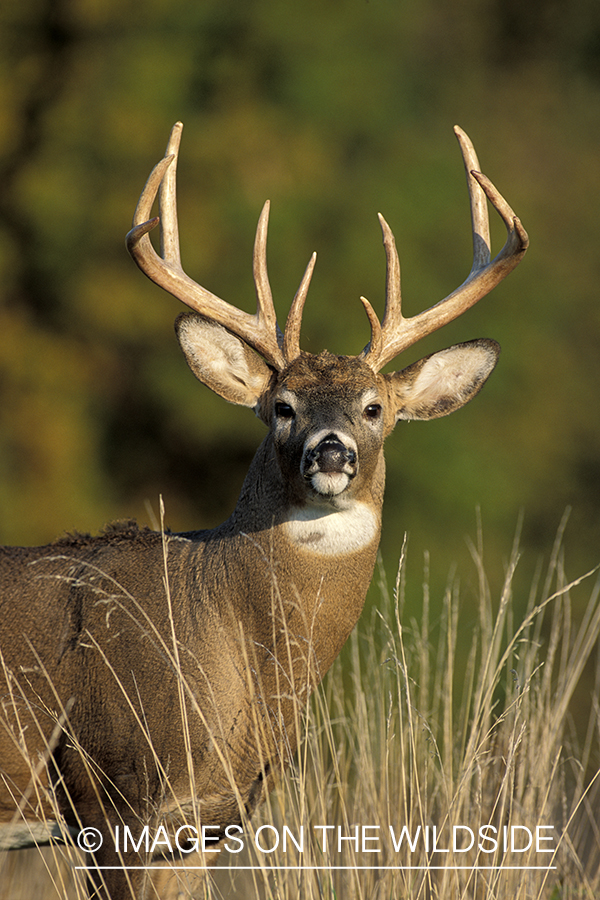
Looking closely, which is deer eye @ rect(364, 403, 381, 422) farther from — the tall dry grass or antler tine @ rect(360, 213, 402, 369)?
the tall dry grass

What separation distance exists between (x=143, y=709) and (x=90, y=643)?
35 cm

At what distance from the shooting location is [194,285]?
14.2 ft

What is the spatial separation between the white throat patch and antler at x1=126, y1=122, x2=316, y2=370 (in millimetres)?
649

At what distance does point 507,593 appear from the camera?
4012 millimetres

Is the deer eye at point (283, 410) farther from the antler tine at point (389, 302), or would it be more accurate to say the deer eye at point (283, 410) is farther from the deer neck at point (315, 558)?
the antler tine at point (389, 302)

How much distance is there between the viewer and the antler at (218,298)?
4199 mm

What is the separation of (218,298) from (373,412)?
73cm

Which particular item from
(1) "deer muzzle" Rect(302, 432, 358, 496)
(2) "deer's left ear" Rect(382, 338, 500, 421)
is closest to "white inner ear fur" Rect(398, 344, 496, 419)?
(2) "deer's left ear" Rect(382, 338, 500, 421)

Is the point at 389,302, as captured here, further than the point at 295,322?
Yes

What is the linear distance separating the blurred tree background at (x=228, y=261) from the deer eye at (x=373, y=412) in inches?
237

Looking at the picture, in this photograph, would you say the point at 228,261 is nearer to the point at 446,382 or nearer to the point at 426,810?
the point at 446,382
